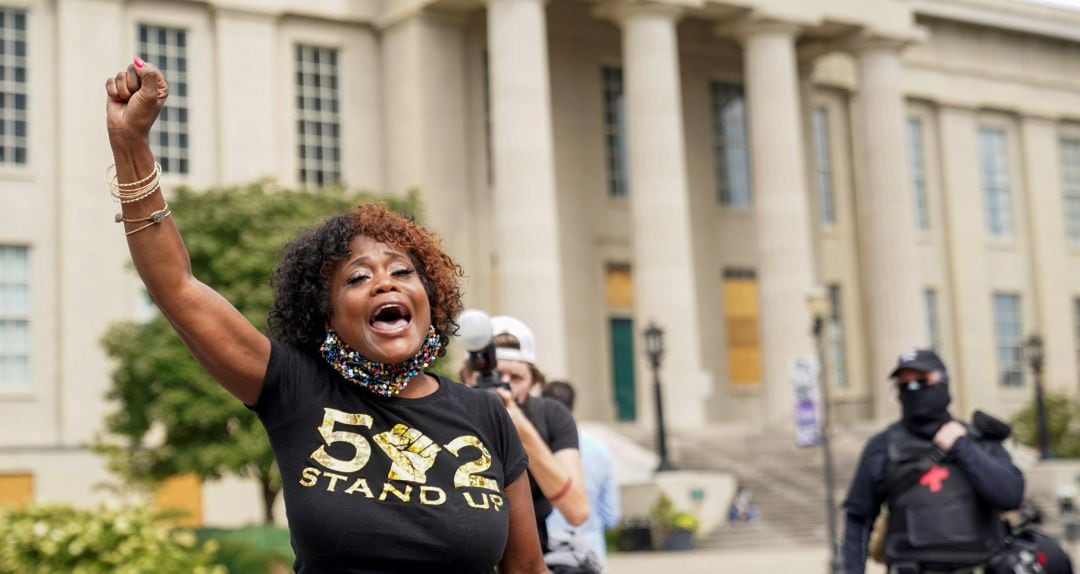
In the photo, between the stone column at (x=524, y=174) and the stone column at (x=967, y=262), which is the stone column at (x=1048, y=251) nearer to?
the stone column at (x=967, y=262)

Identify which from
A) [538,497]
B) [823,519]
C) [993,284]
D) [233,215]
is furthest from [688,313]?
[538,497]

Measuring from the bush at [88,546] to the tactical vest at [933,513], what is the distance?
269 inches

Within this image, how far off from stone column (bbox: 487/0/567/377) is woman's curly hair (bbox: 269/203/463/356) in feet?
96.8

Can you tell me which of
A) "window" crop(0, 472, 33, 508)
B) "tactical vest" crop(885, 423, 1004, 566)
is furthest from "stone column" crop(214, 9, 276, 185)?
"tactical vest" crop(885, 423, 1004, 566)

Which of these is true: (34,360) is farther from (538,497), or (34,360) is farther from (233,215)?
(538,497)

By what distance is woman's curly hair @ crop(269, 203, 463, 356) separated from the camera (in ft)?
12.3

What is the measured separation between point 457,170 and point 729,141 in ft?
32.2

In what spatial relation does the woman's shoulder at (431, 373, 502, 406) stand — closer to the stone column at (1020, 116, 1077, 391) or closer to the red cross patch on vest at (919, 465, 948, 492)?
the red cross patch on vest at (919, 465, 948, 492)

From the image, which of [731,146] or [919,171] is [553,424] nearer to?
[731,146]

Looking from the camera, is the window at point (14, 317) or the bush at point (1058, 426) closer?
the window at point (14, 317)

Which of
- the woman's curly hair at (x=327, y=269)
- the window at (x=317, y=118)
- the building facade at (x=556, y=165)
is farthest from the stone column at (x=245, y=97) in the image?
the woman's curly hair at (x=327, y=269)

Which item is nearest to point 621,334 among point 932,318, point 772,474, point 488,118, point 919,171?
point 488,118

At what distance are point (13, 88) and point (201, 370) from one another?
39.1 ft

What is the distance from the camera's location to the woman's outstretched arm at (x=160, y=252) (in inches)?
126
